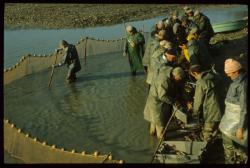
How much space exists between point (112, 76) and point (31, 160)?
7424 mm

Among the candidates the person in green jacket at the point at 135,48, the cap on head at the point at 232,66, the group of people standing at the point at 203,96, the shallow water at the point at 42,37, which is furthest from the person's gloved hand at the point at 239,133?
the shallow water at the point at 42,37

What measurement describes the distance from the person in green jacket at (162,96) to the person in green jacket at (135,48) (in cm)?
510

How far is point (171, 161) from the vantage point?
855cm

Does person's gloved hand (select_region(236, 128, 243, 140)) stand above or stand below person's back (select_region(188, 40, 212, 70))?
below

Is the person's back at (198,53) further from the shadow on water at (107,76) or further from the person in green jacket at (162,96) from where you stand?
the shadow on water at (107,76)

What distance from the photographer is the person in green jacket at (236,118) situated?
26.0ft

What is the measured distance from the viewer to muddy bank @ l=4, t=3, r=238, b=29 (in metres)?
30.4

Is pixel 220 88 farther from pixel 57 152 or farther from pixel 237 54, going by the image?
pixel 237 54

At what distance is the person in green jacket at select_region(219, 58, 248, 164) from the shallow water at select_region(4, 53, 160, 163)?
5.77 ft

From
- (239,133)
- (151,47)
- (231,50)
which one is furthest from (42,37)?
(239,133)

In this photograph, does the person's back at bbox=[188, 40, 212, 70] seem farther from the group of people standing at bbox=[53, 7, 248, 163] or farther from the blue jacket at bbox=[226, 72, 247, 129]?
the blue jacket at bbox=[226, 72, 247, 129]

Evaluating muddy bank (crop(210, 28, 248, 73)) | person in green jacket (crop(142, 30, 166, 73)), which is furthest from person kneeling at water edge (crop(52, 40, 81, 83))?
muddy bank (crop(210, 28, 248, 73))

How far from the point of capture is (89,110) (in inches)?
500

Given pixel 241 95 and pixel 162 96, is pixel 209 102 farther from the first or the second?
pixel 241 95
